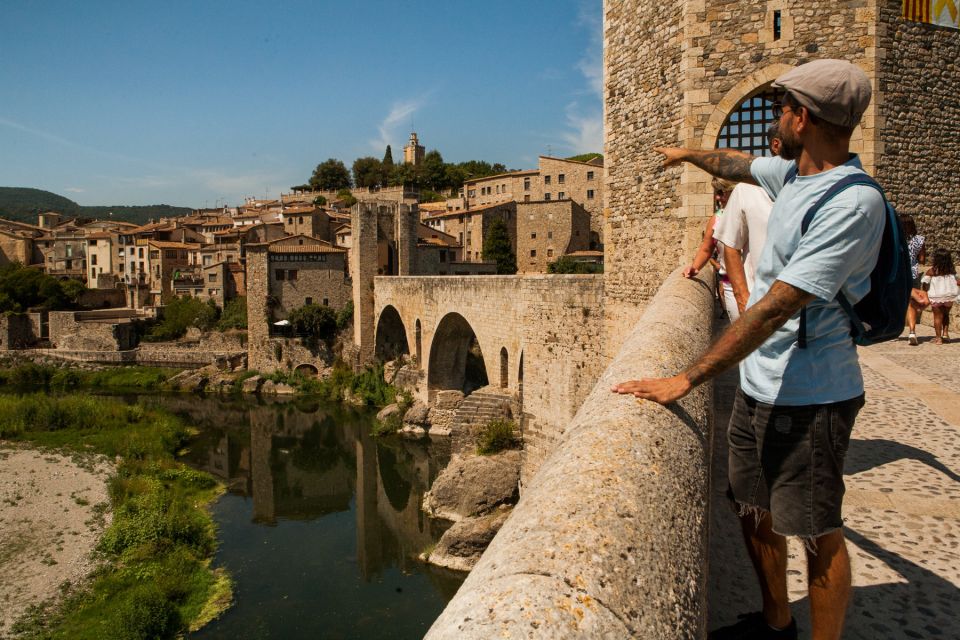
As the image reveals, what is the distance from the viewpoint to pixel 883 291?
174 centimetres

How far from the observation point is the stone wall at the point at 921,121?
22.5 feet

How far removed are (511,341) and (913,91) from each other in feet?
41.0

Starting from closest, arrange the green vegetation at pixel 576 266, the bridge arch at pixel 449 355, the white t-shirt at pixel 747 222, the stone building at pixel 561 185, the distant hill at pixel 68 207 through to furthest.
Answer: the white t-shirt at pixel 747 222, the bridge arch at pixel 449 355, the green vegetation at pixel 576 266, the stone building at pixel 561 185, the distant hill at pixel 68 207

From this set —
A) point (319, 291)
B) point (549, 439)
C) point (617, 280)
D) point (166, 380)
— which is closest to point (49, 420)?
point (166, 380)

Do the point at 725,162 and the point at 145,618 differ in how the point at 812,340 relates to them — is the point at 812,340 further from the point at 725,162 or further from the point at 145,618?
the point at 145,618

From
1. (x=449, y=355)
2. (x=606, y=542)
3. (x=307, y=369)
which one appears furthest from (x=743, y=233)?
(x=307, y=369)

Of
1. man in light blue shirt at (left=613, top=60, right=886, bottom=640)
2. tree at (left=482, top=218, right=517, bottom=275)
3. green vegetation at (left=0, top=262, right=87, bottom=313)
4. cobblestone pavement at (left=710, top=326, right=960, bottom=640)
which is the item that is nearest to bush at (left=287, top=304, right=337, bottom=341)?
tree at (left=482, top=218, right=517, bottom=275)

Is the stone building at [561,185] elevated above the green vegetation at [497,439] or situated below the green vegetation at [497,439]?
above

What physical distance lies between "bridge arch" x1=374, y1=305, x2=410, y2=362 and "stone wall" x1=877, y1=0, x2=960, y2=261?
24.5 metres

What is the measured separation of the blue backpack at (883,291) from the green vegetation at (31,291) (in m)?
47.9

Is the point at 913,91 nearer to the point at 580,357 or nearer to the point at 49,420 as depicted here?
the point at 580,357

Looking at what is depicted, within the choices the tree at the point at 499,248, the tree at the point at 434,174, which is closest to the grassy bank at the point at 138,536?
the tree at the point at 499,248

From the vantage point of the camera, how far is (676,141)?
723 cm

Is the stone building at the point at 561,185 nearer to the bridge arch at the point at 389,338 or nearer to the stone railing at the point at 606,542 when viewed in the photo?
the bridge arch at the point at 389,338
